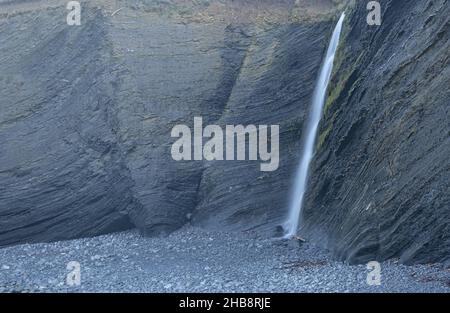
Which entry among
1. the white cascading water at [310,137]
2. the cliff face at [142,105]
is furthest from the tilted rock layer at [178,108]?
the white cascading water at [310,137]

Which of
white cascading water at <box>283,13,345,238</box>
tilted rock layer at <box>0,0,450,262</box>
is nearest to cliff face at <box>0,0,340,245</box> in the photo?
tilted rock layer at <box>0,0,450,262</box>

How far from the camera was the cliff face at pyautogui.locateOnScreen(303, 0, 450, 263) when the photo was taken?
11172 millimetres

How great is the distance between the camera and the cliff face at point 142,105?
54.6ft

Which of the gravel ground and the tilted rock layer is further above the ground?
the tilted rock layer

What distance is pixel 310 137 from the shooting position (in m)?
16.1

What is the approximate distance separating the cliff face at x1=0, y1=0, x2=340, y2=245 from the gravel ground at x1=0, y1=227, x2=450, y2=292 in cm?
67

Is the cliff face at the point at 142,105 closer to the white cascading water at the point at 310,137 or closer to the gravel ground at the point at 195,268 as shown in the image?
the white cascading water at the point at 310,137

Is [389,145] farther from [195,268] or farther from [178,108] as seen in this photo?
[178,108]

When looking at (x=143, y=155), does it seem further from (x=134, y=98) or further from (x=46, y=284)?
(x=46, y=284)

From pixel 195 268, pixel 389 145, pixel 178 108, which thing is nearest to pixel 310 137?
pixel 178 108

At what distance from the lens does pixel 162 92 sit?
17688 millimetres

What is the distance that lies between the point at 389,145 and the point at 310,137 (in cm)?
393

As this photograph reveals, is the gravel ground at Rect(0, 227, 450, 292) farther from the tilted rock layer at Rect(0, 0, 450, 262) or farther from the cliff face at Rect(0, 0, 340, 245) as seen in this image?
the cliff face at Rect(0, 0, 340, 245)

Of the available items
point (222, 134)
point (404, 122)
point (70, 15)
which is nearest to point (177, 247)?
point (222, 134)
